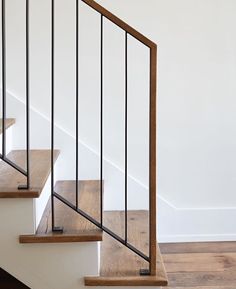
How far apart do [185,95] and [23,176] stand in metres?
1.30

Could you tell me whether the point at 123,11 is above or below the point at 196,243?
above

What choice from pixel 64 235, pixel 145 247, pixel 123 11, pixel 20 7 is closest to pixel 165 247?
pixel 145 247

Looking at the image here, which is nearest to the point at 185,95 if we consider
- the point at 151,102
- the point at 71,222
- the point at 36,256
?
the point at 151,102

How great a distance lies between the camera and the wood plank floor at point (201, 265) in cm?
223

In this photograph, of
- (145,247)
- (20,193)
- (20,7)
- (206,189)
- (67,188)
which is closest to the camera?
(20,193)

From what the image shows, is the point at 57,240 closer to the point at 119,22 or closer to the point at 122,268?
the point at 122,268

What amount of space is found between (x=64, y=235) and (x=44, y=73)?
131cm

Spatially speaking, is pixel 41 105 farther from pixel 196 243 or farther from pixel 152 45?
pixel 196 243

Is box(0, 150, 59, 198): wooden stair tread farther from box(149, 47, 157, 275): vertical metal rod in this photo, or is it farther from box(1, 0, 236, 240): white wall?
box(149, 47, 157, 275): vertical metal rod

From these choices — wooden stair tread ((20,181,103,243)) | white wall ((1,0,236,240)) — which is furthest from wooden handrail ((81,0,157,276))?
white wall ((1,0,236,240))

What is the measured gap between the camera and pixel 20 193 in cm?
170

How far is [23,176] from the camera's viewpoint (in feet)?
6.50

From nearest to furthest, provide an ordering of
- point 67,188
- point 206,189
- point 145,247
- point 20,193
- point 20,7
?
point 20,193 → point 145,247 → point 67,188 → point 20,7 → point 206,189

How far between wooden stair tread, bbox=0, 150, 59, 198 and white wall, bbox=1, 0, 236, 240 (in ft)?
1.18
